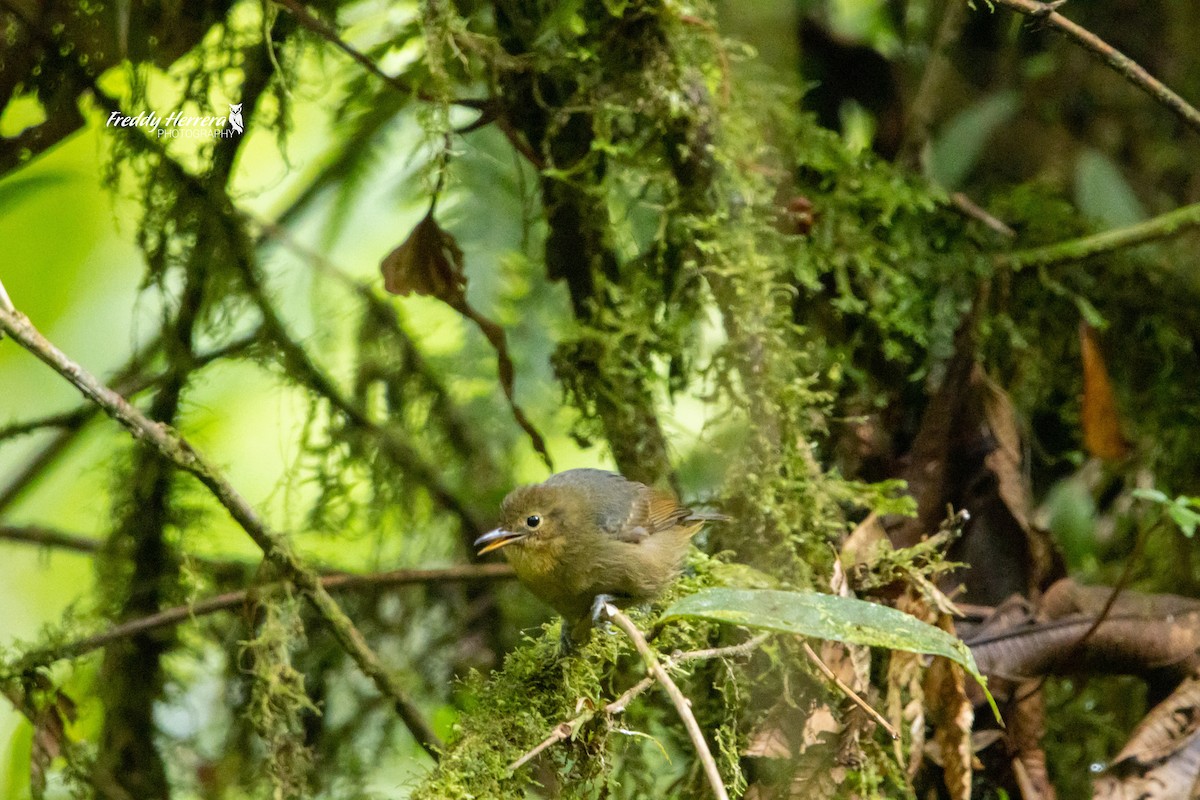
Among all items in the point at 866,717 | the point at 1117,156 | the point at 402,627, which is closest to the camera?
A: the point at 866,717

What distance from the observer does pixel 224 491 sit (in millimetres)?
2402

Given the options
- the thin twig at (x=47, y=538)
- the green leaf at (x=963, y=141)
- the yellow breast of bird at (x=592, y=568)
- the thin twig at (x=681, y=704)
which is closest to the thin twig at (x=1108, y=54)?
the green leaf at (x=963, y=141)

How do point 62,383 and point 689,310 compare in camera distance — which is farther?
point 62,383

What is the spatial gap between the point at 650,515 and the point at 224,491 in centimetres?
104

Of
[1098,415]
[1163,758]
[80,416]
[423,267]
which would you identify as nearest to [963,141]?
[1098,415]

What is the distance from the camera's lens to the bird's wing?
2736mm

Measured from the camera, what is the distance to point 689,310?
2.99m

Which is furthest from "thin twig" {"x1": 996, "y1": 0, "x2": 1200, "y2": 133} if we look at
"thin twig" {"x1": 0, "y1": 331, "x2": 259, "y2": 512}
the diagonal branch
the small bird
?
"thin twig" {"x1": 0, "y1": 331, "x2": 259, "y2": 512}

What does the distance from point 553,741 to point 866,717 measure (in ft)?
2.70

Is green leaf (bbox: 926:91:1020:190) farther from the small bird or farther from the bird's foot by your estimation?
the bird's foot

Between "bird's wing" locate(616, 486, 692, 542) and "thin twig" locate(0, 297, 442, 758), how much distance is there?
27.7 inches

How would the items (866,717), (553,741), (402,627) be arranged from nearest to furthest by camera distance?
(553,741) → (866,717) → (402,627)

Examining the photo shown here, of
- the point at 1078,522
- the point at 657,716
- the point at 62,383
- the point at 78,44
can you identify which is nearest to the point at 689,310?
the point at 657,716

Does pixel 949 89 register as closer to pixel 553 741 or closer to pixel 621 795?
pixel 621 795
